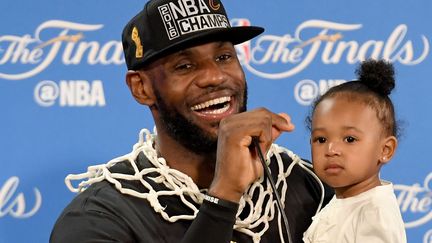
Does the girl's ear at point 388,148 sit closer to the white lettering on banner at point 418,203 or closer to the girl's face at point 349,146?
the girl's face at point 349,146

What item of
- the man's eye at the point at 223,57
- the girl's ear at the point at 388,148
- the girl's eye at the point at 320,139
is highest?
the man's eye at the point at 223,57

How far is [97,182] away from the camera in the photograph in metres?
1.62

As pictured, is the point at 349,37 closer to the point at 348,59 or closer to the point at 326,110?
the point at 348,59

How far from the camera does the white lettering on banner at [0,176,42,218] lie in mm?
2115

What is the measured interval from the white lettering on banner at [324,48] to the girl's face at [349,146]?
0.60m

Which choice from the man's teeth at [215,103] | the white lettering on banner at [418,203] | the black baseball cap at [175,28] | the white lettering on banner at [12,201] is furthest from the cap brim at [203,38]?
the white lettering on banner at [418,203]

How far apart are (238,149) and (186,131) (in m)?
0.24

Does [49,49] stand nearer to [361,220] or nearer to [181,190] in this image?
[181,190]

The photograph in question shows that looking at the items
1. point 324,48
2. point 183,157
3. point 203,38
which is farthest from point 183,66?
point 324,48

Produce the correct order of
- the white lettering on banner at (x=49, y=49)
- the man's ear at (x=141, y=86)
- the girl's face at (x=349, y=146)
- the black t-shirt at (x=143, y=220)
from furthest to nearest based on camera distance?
the white lettering on banner at (x=49, y=49), the man's ear at (x=141, y=86), the girl's face at (x=349, y=146), the black t-shirt at (x=143, y=220)

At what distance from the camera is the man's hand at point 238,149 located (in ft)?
4.64

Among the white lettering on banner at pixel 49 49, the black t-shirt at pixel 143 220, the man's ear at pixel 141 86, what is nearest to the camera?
the black t-shirt at pixel 143 220

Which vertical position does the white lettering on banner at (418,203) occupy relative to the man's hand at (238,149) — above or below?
below

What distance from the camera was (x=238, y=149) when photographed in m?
1.42
